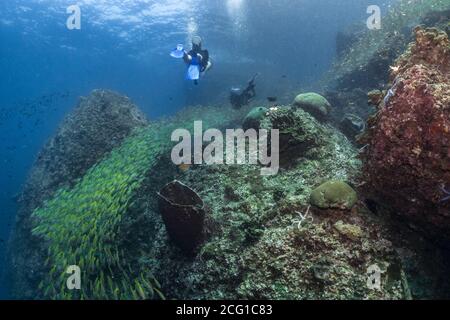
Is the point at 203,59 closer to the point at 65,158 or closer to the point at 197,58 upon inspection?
the point at 197,58

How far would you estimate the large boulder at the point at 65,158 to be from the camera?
11.1 meters

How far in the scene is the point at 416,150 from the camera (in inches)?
181

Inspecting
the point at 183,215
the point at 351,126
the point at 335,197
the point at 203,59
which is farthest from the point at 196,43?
the point at 335,197

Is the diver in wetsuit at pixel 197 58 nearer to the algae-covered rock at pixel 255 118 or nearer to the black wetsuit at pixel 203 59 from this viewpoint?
the black wetsuit at pixel 203 59

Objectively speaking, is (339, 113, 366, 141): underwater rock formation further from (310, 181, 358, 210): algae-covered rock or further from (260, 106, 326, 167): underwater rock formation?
(310, 181, 358, 210): algae-covered rock

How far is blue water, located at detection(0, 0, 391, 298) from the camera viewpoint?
31953 mm

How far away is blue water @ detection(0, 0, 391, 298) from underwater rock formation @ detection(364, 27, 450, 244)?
76.3 feet

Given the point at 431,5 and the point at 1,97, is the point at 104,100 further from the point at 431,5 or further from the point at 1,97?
the point at 1,97

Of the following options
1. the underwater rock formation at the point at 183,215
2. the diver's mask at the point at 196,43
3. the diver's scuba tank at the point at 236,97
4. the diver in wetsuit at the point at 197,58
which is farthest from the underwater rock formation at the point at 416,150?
the diver's scuba tank at the point at 236,97

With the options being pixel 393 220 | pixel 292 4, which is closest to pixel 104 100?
pixel 393 220

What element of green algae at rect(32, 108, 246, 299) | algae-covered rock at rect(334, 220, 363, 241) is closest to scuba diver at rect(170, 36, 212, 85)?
green algae at rect(32, 108, 246, 299)

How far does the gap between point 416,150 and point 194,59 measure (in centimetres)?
581

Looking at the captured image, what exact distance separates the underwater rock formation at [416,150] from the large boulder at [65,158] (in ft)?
31.5

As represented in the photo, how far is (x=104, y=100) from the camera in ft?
46.7
